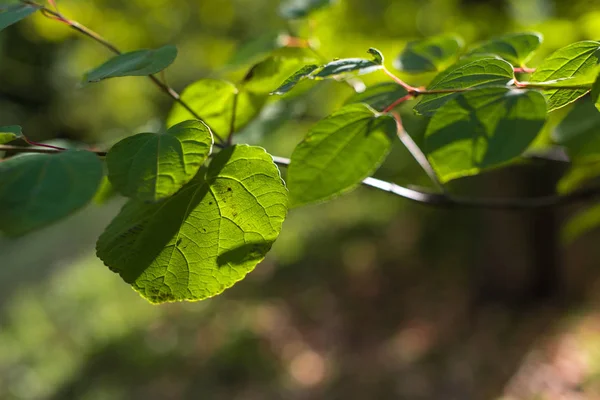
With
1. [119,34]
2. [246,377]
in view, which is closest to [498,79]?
[119,34]

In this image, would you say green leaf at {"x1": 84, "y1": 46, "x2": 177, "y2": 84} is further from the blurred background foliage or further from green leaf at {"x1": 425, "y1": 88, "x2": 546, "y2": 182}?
the blurred background foliage

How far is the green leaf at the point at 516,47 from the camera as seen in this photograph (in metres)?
0.67

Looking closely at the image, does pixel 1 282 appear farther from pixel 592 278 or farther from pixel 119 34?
pixel 592 278

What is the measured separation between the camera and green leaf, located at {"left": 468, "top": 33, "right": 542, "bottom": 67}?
67 cm

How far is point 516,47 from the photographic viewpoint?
2.23 ft

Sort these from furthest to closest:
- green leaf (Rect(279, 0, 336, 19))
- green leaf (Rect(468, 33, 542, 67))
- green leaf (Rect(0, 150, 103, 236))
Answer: green leaf (Rect(279, 0, 336, 19))
green leaf (Rect(468, 33, 542, 67))
green leaf (Rect(0, 150, 103, 236))

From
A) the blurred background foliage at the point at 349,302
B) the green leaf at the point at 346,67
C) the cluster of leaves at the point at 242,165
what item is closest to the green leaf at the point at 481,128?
the cluster of leaves at the point at 242,165

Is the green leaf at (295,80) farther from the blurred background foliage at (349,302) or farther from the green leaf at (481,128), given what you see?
the blurred background foliage at (349,302)

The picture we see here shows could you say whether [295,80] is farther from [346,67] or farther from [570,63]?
[570,63]

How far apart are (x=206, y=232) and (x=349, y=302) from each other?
4.13 m

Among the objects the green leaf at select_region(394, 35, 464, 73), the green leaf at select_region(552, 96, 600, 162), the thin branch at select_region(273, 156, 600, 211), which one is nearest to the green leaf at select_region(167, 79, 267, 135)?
the thin branch at select_region(273, 156, 600, 211)

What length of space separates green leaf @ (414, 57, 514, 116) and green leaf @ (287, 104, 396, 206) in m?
0.04

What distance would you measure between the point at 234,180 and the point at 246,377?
11.4 ft

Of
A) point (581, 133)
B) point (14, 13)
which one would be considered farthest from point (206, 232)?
point (581, 133)
